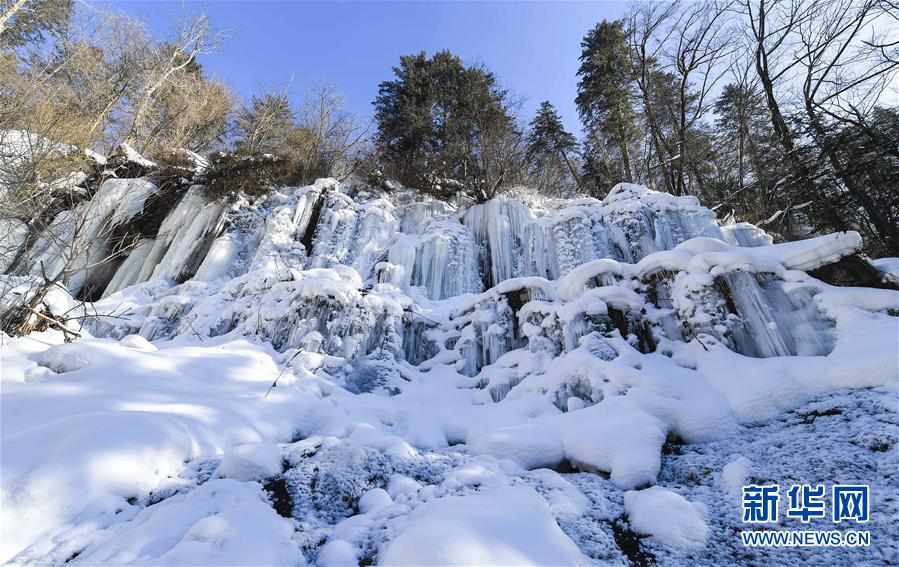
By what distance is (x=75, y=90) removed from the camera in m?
11.7

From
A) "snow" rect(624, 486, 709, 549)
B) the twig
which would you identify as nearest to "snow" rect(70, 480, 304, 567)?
the twig

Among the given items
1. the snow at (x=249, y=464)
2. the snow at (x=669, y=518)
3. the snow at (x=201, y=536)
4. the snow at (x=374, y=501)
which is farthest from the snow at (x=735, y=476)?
the snow at (x=249, y=464)

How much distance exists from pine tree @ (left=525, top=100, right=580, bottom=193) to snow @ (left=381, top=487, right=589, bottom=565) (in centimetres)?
1314

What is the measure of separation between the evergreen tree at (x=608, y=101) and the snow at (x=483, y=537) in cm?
1283

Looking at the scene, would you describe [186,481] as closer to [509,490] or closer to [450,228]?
[509,490]

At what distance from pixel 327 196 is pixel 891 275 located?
10385 millimetres

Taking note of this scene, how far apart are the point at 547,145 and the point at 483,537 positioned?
1421 cm

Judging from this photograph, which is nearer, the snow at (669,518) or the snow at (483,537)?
the snow at (483,537)

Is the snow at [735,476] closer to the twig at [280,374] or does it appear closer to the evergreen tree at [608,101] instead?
the twig at [280,374]

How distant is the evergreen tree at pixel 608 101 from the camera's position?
40.3 feet

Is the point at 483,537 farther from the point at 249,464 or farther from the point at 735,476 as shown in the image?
the point at 735,476

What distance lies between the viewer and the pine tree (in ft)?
44.0

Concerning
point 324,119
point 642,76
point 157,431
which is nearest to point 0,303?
point 157,431

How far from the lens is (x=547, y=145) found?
534 inches
